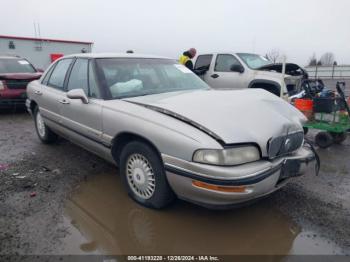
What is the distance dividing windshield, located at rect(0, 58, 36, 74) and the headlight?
8.13 metres

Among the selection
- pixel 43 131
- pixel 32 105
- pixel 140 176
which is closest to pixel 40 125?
pixel 43 131

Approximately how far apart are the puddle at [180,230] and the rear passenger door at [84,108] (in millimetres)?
843

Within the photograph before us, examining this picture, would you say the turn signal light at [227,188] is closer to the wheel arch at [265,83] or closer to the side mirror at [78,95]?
the side mirror at [78,95]

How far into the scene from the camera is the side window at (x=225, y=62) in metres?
8.66

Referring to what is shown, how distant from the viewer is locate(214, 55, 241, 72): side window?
8656mm

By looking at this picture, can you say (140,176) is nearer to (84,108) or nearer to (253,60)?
(84,108)

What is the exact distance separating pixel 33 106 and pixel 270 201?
4481 mm

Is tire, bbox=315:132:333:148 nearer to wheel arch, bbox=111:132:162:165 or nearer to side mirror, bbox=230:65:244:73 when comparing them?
side mirror, bbox=230:65:244:73

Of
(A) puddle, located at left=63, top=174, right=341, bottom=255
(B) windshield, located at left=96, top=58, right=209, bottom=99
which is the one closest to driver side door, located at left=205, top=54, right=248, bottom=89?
(B) windshield, located at left=96, top=58, right=209, bottom=99

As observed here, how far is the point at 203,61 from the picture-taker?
31.0ft

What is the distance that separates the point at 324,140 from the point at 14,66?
8.54 metres

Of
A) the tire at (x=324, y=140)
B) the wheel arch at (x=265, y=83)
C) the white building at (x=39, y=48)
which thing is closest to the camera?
the tire at (x=324, y=140)

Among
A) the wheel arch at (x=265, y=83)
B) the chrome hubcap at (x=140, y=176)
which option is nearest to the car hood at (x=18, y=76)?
the wheel arch at (x=265, y=83)

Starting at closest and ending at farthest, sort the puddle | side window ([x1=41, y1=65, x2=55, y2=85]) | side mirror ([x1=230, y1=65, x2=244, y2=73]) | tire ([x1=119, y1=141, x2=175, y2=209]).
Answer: the puddle
tire ([x1=119, y1=141, x2=175, y2=209])
side window ([x1=41, y1=65, x2=55, y2=85])
side mirror ([x1=230, y1=65, x2=244, y2=73])
